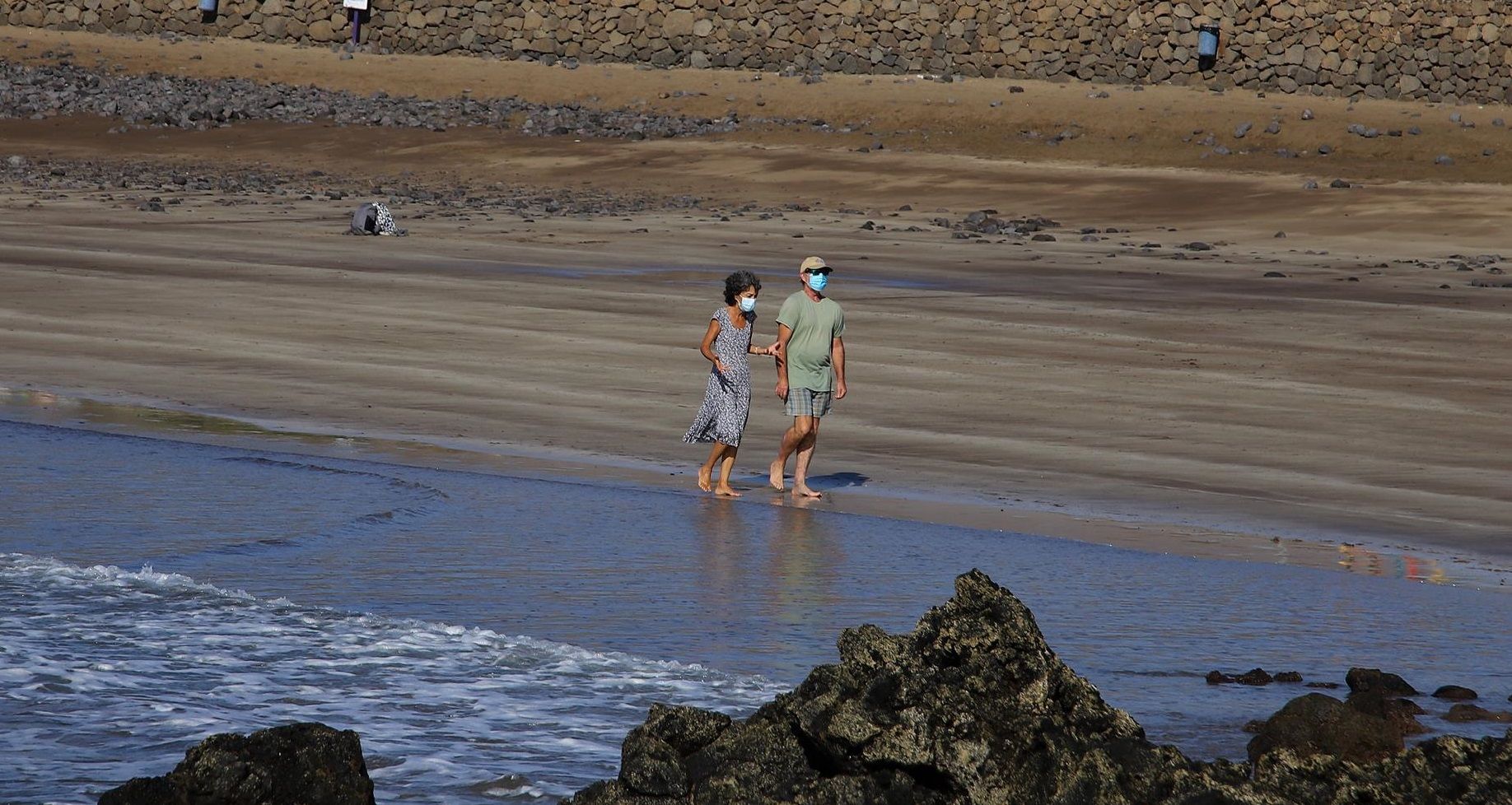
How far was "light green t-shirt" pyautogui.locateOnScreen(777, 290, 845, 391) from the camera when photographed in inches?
444

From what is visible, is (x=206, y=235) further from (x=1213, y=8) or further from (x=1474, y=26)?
(x=1474, y=26)

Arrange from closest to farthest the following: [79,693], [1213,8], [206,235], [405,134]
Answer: [79,693] → [206,235] → [405,134] → [1213,8]

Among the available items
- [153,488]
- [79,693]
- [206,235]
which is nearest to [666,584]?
[79,693]

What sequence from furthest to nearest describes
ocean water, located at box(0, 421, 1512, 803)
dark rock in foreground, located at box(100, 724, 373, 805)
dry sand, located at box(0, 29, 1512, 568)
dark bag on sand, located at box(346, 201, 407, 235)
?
dark bag on sand, located at box(346, 201, 407, 235) → dry sand, located at box(0, 29, 1512, 568) → ocean water, located at box(0, 421, 1512, 803) → dark rock in foreground, located at box(100, 724, 373, 805)

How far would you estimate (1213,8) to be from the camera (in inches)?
1415

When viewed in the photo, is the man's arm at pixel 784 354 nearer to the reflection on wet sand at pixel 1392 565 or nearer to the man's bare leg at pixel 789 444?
the man's bare leg at pixel 789 444

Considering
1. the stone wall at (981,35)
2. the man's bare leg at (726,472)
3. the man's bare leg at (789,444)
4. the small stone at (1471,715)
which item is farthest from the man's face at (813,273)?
the stone wall at (981,35)

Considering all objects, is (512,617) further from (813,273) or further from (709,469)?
(813,273)

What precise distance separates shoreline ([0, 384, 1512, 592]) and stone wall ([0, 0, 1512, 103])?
83.3 feet

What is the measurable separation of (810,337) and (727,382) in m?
0.50

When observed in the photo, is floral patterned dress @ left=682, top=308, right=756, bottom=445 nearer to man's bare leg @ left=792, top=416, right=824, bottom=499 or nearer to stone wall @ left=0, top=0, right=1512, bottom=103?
man's bare leg @ left=792, top=416, right=824, bottom=499

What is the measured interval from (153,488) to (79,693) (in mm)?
3673

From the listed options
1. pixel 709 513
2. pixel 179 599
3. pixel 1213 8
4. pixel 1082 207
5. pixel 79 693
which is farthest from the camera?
pixel 1213 8

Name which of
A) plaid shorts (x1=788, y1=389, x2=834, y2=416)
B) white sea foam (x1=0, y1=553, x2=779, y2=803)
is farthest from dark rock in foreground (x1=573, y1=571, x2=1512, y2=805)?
plaid shorts (x1=788, y1=389, x2=834, y2=416)
